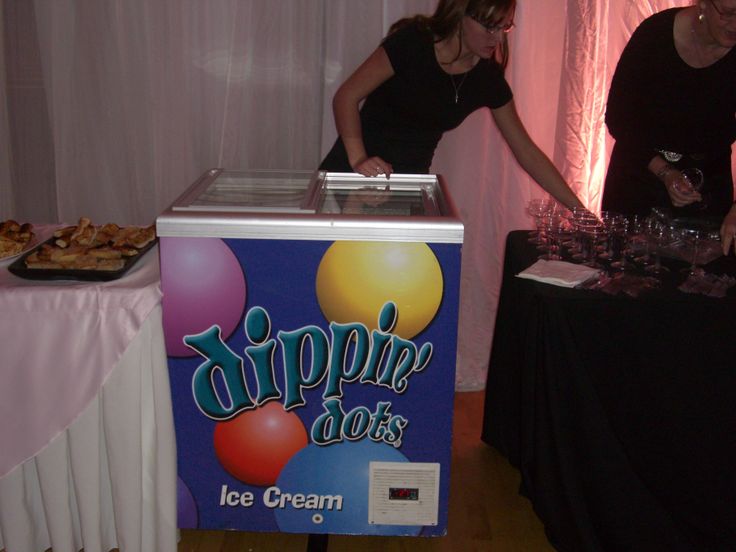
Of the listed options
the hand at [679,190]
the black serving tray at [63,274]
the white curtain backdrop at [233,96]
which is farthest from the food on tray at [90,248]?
the hand at [679,190]

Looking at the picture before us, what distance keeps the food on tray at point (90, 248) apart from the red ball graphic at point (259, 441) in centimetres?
40

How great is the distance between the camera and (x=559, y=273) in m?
1.60

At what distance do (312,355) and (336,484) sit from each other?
0.31 m

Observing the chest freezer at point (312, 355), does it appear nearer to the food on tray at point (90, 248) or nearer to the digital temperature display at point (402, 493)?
the digital temperature display at point (402, 493)

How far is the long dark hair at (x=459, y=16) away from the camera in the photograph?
5.48 ft

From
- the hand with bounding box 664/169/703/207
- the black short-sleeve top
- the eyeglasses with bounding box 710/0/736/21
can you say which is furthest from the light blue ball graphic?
the eyeglasses with bounding box 710/0/736/21

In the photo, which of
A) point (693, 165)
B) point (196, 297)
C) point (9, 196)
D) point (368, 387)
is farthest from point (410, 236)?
point (9, 196)

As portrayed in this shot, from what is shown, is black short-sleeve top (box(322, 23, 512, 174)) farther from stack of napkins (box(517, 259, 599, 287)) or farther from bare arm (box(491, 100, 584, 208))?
stack of napkins (box(517, 259, 599, 287))

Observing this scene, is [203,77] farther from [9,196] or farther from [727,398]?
[727,398]

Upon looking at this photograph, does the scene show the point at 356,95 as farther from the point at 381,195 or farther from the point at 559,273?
the point at 559,273

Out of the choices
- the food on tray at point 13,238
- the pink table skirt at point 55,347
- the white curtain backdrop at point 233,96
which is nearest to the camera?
the pink table skirt at point 55,347

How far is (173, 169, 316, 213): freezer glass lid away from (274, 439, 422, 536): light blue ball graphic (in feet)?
1.67

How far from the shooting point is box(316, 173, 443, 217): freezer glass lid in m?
1.53

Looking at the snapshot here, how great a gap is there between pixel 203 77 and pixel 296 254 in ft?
4.26
